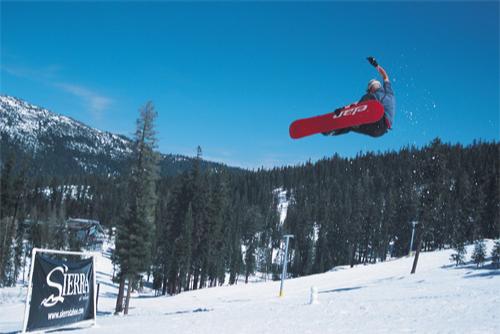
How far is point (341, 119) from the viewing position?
10.9 meters

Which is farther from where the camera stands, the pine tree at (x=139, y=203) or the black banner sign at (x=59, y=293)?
the pine tree at (x=139, y=203)

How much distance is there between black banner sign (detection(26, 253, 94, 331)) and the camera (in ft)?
39.4

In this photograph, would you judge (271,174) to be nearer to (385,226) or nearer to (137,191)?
(385,226)

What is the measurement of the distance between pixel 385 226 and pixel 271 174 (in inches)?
3738

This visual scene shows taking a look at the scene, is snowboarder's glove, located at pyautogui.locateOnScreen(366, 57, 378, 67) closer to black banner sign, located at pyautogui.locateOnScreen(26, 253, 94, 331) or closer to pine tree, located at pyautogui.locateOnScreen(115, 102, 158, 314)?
black banner sign, located at pyautogui.locateOnScreen(26, 253, 94, 331)

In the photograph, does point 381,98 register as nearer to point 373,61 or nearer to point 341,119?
point 373,61

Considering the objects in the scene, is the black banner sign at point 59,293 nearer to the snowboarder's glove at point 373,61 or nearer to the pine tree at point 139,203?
the snowboarder's glove at point 373,61

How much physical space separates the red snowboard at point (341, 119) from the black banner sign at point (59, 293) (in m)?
8.15

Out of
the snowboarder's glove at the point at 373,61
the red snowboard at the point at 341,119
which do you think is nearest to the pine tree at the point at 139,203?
the red snowboard at the point at 341,119

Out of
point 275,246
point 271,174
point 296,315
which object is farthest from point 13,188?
point 271,174

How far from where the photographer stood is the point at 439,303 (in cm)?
1678

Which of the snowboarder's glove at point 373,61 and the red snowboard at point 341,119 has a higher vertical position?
the snowboarder's glove at point 373,61

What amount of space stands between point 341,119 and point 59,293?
9798 mm

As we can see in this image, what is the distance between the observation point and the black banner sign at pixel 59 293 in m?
12.0
